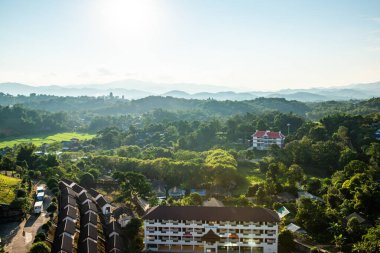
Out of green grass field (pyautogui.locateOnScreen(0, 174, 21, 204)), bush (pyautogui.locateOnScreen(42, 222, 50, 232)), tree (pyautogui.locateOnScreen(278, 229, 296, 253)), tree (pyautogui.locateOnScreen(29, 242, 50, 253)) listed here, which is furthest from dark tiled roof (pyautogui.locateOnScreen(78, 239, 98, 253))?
tree (pyautogui.locateOnScreen(278, 229, 296, 253))

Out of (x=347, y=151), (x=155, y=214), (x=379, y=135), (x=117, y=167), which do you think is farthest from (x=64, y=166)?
(x=379, y=135)

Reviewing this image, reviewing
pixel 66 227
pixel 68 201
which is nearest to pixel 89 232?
pixel 66 227

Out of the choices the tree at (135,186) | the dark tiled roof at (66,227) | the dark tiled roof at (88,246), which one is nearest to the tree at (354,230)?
the dark tiled roof at (88,246)

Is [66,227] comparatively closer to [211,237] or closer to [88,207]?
[88,207]

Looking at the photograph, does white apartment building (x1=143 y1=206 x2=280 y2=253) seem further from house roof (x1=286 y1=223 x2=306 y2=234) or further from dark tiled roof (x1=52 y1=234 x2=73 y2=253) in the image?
dark tiled roof (x1=52 y1=234 x2=73 y2=253)

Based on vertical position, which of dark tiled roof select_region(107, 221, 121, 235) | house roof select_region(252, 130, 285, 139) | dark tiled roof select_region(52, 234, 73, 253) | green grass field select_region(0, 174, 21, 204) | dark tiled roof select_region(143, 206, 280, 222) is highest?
house roof select_region(252, 130, 285, 139)

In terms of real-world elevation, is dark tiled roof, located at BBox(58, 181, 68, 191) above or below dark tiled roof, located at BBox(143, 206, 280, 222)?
below

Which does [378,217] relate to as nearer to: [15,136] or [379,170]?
[379,170]
